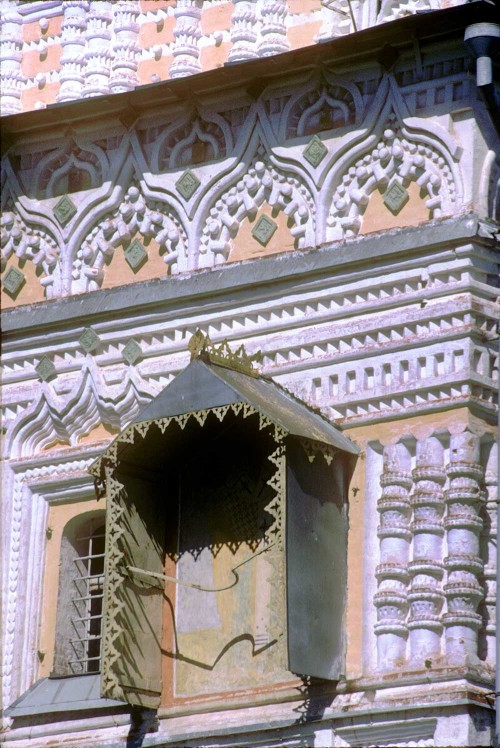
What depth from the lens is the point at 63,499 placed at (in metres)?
18.2

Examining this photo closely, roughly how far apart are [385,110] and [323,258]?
100 cm

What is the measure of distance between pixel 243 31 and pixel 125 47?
944 mm

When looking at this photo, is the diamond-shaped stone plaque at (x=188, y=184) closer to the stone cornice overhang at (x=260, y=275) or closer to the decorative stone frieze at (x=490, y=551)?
the stone cornice overhang at (x=260, y=275)

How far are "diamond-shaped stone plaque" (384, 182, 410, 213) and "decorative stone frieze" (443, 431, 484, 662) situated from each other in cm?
163

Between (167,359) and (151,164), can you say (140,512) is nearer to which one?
(167,359)

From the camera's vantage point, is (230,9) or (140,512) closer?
(140,512)

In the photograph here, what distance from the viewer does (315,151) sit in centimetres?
1777

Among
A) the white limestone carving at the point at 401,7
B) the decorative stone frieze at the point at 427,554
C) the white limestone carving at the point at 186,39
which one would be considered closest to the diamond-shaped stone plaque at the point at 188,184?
the white limestone carving at the point at 186,39

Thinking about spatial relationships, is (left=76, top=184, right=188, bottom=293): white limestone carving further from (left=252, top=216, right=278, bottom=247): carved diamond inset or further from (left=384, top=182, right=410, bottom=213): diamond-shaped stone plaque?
(left=384, top=182, right=410, bottom=213): diamond-shaped stone plaque

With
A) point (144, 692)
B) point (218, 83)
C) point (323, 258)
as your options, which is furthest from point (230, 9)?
point (144, 692)

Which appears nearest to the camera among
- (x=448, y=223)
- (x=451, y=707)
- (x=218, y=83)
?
(x=451, y=707)

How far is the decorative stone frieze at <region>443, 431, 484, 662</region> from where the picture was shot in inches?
635

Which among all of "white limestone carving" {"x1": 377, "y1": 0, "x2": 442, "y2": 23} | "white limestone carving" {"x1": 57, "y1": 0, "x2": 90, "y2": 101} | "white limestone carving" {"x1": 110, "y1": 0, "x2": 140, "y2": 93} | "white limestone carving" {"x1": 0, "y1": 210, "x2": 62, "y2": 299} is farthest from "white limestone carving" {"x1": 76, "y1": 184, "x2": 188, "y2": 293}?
"white limestone carving" {"x1": 377, "y1": 0, "x2": 442, "y2": 23}

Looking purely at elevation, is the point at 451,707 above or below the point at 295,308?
below
